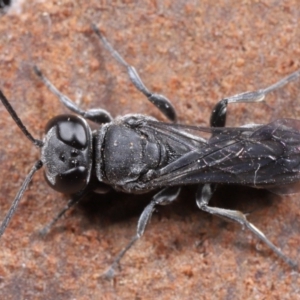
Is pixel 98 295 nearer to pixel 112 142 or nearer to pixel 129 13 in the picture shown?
pixel 112 142

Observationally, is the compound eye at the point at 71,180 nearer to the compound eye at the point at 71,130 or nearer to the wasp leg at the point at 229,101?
the compound eye at the point at 71,130

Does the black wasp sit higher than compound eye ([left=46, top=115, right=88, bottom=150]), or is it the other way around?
compound eye ([left=46, top=115, right=88, bottom=150])

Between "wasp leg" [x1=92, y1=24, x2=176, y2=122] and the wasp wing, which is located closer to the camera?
the wasp wing

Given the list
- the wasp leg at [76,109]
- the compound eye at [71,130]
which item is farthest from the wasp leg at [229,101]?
the compound eye at [71,130]

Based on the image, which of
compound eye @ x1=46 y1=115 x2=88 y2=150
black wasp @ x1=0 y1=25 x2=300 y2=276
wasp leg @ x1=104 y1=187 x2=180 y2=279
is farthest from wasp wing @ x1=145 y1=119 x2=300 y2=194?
compound eye @ x1=46 y1=115 x2=88 y2=150

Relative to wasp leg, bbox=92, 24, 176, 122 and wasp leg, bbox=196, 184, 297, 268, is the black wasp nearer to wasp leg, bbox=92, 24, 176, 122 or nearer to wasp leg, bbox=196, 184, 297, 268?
wasp leg, bbox=196, 184, 297, 268

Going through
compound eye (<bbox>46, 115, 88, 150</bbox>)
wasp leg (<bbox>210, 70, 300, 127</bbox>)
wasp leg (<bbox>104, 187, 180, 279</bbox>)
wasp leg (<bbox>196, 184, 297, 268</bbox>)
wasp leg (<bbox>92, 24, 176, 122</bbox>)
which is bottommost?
wasp leg (<bbox>196, 184, 297, 268</bbox>)
